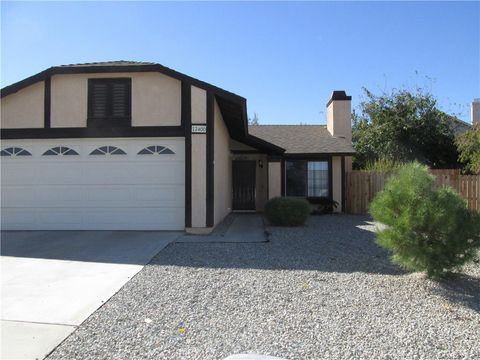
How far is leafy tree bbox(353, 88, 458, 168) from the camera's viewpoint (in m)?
24.6

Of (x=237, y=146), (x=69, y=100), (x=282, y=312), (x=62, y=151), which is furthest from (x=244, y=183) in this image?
(x=282, y=312)

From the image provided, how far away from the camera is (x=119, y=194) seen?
11.4 meters

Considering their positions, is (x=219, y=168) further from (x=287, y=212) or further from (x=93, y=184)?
(x=93, y=184)

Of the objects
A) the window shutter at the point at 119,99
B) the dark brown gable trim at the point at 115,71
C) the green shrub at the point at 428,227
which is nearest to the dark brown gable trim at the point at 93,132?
the window shutter at the point at 119,99

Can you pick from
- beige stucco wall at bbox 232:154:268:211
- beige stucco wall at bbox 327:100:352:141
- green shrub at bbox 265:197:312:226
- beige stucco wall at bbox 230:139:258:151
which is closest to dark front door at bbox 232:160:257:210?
beige stucco wall at bbox 232:154:268:211

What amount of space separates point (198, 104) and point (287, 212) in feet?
12.9

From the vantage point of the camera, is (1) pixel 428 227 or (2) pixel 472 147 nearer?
(1) pixel 428 227

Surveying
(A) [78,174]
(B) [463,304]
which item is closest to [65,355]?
(B) [463,304]

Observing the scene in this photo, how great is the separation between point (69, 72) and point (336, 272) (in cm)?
825

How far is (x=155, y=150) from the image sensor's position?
11.3 meters

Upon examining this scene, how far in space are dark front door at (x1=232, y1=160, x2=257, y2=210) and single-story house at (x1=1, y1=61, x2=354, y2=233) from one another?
644cm

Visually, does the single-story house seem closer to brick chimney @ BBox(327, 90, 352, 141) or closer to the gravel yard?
the gravel yard

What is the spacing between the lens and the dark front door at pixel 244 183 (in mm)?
18328

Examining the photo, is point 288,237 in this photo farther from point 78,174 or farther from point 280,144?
point 280,144
